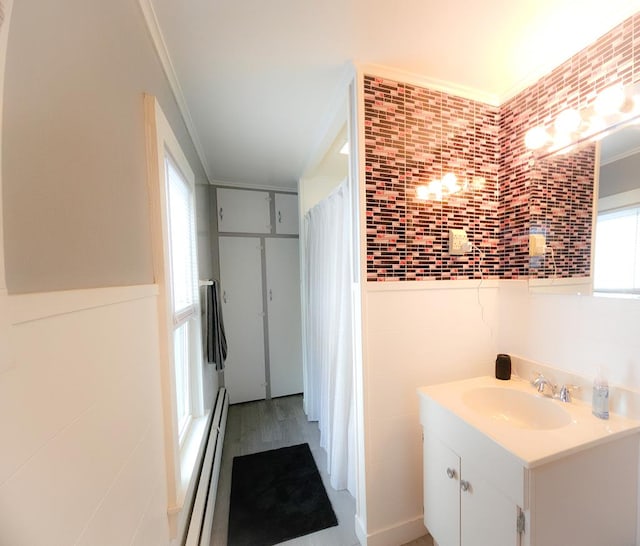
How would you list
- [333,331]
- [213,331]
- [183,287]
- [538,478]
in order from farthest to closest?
[213,331] < [333,331] < [183,287] < [538,478]

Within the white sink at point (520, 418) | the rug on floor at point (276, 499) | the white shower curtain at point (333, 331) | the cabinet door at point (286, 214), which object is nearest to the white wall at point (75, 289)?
the rug on floor at point (276, 499)

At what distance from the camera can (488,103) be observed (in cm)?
148

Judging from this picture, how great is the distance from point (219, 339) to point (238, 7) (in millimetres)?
2015

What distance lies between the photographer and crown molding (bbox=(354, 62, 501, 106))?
1.25m

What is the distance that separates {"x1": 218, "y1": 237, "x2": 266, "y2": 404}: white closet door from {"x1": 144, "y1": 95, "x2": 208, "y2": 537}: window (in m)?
0.92

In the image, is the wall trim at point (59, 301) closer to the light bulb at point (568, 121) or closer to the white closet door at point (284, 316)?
the light bulb at point (568, 121)

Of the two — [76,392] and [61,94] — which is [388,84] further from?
[76,392]

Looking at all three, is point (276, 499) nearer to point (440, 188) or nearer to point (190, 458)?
point (190, 458)

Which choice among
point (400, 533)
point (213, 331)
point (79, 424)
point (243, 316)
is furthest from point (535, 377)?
point (243, 316)

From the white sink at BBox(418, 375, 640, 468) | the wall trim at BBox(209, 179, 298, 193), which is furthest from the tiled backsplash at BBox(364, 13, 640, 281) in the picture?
the wall trim at BBox(209, 179, 298, 193)

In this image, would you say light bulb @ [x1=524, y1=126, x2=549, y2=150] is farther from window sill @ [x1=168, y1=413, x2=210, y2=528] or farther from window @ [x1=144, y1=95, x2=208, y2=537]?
window sill @ [x1=168, y1=413, x2=210, y2=528]

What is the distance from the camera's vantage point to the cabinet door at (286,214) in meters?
2.98

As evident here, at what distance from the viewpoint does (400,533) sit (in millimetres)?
1357

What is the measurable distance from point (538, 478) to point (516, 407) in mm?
520
